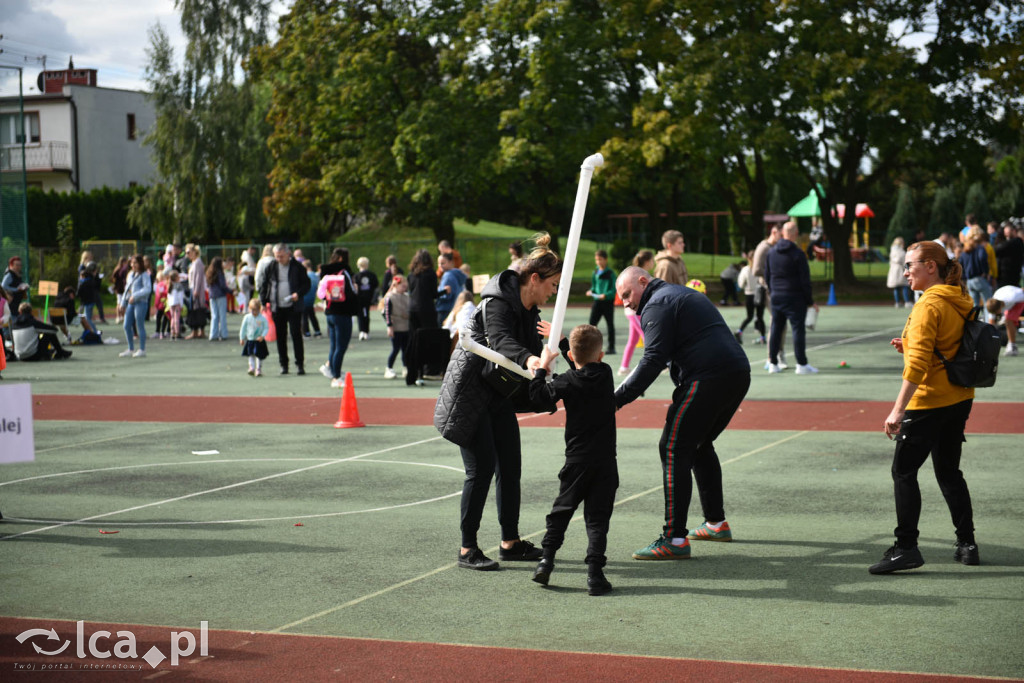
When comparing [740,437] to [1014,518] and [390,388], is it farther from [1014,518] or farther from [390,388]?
[390,388]

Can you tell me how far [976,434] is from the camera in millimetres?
11516

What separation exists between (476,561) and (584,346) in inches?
56.9

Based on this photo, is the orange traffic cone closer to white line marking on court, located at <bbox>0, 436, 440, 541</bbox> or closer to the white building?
white line marking on court, located at <bbox>0, 436, 440, 541</bbox>

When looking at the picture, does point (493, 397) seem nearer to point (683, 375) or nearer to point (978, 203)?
point (683, 375)

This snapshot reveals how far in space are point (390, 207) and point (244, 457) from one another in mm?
39862

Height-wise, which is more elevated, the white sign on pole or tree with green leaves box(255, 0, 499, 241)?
tree with green leaves box(255, 0, 499, 241)

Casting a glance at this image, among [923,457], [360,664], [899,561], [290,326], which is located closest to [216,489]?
[360,664]

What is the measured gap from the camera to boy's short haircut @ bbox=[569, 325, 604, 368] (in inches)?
253

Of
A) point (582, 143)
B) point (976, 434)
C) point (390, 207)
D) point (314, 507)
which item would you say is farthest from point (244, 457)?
point (390, 207)

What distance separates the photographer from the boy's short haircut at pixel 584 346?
6414 mm

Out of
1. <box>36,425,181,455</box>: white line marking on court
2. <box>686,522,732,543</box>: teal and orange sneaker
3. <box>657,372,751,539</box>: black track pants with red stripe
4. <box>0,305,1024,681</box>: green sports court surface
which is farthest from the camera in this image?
<box>36,425,181,455</box>: white line marking on court

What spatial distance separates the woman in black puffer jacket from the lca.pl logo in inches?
68.9

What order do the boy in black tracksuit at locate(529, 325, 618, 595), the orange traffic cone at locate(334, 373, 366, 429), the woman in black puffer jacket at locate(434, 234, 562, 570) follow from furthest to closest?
the orange traffic cone at locate(334, 373, 366, 429) < the woman in black puffer jacket at locate(434, 234, 562, 570) < the boy in black tracksuit at locate(529, 325, 618, 595)

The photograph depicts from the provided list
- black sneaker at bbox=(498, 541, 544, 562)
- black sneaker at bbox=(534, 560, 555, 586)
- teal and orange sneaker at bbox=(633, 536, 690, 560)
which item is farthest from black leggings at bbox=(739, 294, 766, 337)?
black sneaker at bbox=(534, 560, 555, 586)
